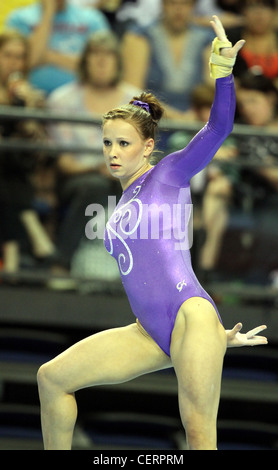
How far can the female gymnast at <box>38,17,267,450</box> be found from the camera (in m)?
3.46

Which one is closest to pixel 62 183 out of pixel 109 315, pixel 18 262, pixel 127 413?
pixel 18 262

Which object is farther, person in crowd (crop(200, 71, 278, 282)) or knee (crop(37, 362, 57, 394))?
person in crowd (crop(200, 71, 278, 282))

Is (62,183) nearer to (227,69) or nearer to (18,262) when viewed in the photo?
(18,262)

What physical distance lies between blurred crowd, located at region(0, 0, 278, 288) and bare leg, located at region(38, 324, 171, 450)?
1.80 m

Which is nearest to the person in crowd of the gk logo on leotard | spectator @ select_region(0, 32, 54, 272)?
spectator @ select_region(0, 32, 54, 272)

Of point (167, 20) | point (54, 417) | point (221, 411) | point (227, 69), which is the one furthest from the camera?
point (167, 20)

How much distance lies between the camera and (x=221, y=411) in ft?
20.5

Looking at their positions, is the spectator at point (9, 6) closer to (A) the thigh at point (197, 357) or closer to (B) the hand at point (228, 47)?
(B) the hand at point (228, 47)

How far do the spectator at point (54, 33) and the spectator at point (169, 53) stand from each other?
393 millimetres

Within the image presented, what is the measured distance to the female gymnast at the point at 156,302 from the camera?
3459mm

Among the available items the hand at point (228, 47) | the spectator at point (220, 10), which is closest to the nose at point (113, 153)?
the hand at point (228, 47)

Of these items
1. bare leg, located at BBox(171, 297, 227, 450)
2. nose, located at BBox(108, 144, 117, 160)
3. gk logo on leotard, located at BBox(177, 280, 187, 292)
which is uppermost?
nose, located at BBox(108, 144, 117, 160)

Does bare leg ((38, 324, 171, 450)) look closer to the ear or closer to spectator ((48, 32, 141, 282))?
the ear
